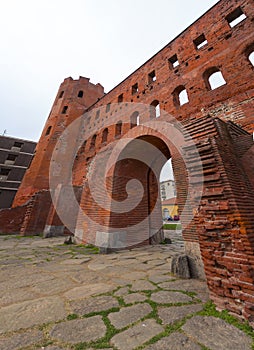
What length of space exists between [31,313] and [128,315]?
1.13 meters

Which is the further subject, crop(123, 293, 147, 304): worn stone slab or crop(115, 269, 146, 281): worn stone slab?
crop(115, 269, 146, 281): worn stone slab

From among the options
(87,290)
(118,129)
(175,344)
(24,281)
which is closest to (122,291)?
(87,290)

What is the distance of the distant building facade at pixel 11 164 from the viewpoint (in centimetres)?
1890

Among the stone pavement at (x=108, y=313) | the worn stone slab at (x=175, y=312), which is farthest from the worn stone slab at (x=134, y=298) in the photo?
the worn stone slab at (x=175, y=312)

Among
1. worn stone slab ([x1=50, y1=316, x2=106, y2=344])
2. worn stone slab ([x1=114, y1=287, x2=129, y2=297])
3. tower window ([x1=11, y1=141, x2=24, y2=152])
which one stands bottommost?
worn stone slab ([x1=50, y1=316, x2=106, y2=344])

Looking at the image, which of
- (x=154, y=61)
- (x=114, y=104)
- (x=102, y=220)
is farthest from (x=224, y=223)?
(x=114, y=104)

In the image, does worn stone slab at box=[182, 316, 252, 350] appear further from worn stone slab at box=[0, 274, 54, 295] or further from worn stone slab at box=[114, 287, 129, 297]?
worn stone slab at box=[0, 274, 54, 295]

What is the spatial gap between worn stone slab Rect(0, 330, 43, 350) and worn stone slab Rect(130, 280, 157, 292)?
1446 millimetres

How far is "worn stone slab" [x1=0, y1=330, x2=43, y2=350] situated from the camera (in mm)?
1398

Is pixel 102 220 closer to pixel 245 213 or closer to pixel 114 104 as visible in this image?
pixel 245 213

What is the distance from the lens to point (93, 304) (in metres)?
2.13

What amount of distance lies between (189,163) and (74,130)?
1397 cm

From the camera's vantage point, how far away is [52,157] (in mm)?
13898

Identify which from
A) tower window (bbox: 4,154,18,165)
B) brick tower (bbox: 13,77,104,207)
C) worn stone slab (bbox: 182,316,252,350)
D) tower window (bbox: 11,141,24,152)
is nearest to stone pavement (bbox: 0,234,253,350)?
worn stone slab (bbox: 182,316,252,350)
